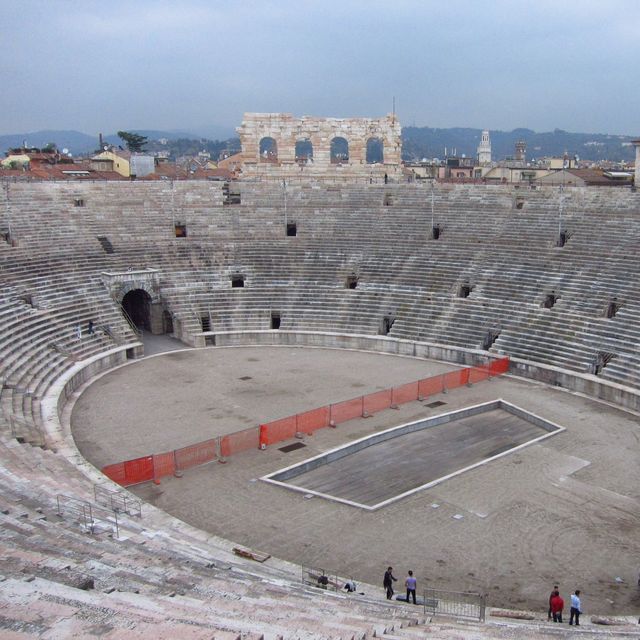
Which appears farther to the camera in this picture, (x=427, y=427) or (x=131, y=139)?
(x=131, y=139)

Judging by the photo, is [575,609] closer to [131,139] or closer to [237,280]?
[237,280]

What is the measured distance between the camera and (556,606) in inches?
467

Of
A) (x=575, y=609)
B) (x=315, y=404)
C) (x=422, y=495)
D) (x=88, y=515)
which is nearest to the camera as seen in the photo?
(x=575, y=609)

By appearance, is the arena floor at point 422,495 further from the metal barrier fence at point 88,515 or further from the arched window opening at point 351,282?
the arched window opening at point 351,282

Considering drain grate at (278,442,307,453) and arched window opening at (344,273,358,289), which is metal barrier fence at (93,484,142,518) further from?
arched window opening at (344,273,358,289)

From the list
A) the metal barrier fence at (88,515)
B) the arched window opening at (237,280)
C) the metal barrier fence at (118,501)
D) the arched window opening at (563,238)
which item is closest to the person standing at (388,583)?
the metal barrier fence at (88,515)

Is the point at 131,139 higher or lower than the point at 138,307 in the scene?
higher

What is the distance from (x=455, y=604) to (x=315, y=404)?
1131 cm

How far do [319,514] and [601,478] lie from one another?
7.34 metres

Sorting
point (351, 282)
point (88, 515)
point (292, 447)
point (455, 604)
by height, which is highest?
point (351, 282)

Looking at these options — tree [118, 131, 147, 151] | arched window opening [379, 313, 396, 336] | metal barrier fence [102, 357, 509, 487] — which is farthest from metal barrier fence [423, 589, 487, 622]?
tree [118, 131, 147, 151]

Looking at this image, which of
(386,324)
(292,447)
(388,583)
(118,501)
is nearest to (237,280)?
(386,324)

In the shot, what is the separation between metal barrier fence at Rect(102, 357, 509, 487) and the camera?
57.4 feet

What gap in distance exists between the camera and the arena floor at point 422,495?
45.5 ft
